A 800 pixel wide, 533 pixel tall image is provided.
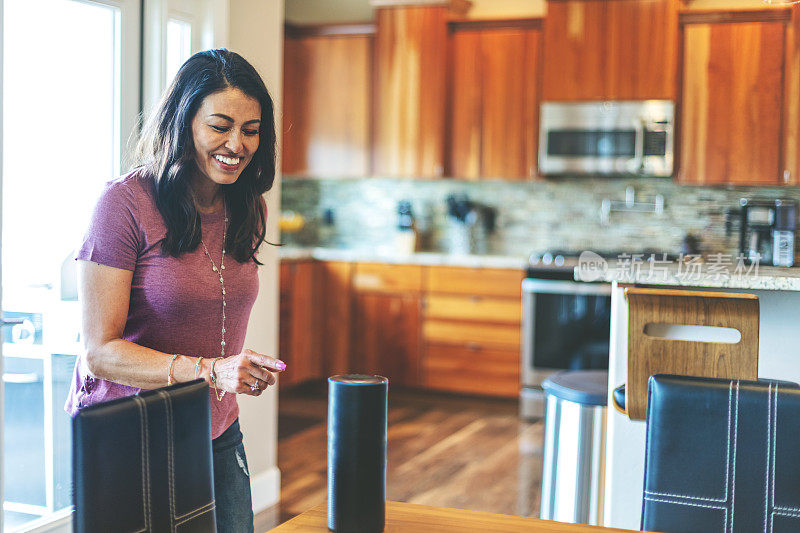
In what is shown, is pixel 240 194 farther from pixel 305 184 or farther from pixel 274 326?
pixel 305 184

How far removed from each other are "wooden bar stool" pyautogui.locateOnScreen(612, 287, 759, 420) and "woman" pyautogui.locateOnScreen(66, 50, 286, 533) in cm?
96

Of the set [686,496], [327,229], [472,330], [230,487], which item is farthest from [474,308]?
[686,496]

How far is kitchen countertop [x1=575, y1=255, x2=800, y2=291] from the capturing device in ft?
7.59

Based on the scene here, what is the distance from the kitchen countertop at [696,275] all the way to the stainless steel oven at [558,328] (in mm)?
2178

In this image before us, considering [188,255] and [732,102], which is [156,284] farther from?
[732,102]

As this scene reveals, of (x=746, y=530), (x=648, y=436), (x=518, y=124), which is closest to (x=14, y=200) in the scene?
(x=648, y=436)

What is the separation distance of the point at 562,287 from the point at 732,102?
1461 millimetres

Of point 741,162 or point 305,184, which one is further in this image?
point 305,184

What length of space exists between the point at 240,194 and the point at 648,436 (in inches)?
35.7

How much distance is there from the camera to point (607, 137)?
5.03 meters

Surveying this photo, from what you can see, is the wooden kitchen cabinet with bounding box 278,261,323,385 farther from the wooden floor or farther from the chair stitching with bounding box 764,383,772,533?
the chair stitching with bounding box 764,383,772,533

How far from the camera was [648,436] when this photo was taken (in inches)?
54.4

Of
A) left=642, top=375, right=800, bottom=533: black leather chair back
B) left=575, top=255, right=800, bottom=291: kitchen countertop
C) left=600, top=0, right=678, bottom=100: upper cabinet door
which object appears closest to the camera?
left=642, top=375, right=800, bottom=533: black leather chair back

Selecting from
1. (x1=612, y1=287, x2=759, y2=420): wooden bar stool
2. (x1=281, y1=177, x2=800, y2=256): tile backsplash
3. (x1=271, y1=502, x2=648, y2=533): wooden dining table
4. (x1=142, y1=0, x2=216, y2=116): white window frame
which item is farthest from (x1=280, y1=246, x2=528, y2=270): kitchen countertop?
(x1=271, y1=502, x2=648, y2=533): wooden dining table
